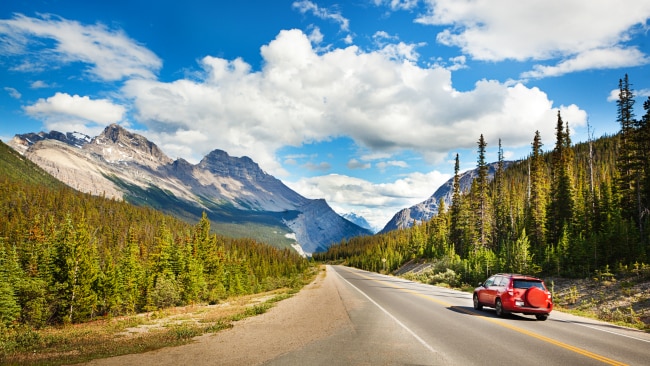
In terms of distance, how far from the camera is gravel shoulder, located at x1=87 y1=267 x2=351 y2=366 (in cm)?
922

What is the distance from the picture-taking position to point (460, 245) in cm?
7575

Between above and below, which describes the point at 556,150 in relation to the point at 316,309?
above

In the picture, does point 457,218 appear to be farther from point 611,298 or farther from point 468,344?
point 468,344

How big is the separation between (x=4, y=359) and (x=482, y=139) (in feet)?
224

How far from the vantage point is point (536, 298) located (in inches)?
653

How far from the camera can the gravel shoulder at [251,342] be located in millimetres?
9219

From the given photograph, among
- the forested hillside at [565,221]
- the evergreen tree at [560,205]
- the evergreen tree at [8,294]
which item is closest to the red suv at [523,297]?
the forested hillside at [565,221]

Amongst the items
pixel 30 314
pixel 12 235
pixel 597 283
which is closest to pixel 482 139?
pixel 597 283

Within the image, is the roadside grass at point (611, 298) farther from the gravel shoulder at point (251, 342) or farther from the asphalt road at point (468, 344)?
the gravel shoulder at point (251, 342)

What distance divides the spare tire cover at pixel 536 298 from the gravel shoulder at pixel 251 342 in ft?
26.8

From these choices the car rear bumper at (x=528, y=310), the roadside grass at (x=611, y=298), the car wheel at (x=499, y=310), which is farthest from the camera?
the roadside grass at (x=611, y=298)

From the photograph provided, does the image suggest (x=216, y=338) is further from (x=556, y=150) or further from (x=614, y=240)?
(x=556, y=150)

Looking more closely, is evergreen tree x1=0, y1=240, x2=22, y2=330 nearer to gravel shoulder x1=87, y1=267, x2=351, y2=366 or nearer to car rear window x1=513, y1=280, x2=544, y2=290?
gravel shoulder x1=87, y1=267, x2=351, y2=366

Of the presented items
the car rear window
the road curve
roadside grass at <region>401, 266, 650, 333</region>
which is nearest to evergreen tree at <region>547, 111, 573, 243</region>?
roadside grass at <region>401, 266, 650, 333</region>
